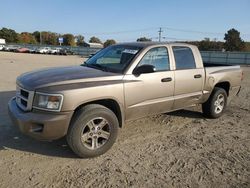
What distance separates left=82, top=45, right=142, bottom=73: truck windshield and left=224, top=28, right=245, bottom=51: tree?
78.3m

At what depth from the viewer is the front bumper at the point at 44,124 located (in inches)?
157

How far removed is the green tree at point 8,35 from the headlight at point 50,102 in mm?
117337

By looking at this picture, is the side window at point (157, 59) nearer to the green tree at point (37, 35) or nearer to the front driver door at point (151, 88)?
the front driver door at point (151, 88)

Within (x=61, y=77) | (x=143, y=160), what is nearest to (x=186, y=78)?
(x=143, y=160)

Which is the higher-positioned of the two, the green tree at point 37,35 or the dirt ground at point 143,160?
the green tree at point 37,35

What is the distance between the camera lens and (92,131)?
4.43 m

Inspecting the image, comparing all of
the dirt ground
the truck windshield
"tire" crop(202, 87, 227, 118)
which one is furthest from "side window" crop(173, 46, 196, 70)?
the dirt ground

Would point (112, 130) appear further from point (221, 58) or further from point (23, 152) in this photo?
point (221, 58)

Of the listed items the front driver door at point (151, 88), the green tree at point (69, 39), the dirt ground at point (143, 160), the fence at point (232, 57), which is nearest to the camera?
the dirt ground at point (143, 160)

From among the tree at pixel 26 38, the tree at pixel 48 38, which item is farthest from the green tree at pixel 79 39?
the tree at pixel 26 38

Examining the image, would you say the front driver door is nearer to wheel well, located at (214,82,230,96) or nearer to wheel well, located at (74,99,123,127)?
wheel well, located at (74,99,123,127)

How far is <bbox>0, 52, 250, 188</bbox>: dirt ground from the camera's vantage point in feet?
12.3

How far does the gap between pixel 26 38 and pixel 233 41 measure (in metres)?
79.6

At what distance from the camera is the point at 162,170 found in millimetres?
4074
